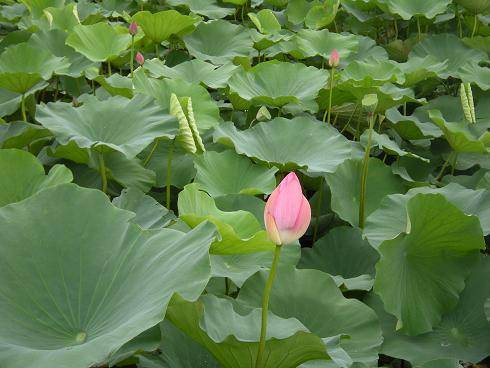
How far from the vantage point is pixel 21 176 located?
1.53 meters

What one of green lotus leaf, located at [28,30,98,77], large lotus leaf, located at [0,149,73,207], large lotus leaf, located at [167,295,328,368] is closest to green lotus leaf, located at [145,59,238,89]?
green lotus leaf, located at [28,30,98,77]

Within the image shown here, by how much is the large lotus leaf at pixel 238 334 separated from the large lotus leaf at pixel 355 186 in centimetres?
73

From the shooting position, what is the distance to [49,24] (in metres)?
2.68

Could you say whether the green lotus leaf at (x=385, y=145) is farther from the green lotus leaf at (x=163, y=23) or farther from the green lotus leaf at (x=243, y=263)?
the green lotus leaf at (x=163, y=23)

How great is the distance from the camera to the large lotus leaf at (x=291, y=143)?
1.79 m

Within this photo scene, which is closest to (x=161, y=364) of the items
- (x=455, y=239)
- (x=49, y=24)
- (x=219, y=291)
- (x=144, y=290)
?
(x=144, y=290)

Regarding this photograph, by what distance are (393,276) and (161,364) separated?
1.89 ft

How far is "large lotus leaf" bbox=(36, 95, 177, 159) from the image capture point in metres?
1.60

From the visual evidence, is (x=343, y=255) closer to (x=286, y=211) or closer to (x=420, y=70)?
(x=286, y=211)

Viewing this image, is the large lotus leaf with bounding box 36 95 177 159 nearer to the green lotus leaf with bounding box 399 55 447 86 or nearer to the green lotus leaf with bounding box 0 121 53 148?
the green lotus leaf with bounding box 0 121 53 148

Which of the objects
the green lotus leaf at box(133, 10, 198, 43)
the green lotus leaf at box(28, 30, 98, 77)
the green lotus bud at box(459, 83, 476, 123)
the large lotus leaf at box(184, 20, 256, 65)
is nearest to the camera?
the green lotus bud at box(459, 83, 476, 123)

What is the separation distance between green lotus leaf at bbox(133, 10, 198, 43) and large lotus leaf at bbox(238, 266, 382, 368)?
1.44m

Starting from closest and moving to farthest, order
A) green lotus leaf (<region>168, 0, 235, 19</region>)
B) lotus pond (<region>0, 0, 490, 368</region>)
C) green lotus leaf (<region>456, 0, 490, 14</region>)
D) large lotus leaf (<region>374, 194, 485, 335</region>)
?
lotus pond (<region>0, 0, 490, 368</region>) < large lotus leaf (<region>374, 194, 485, 335</region>) < green lotus leaf (<region>456, 0, 490, 14</region>) < green lotus leaf (<region>168, 0, 235, 19</region>)

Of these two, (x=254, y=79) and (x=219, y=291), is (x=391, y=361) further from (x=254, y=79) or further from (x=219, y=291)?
(x=254, y=79)
